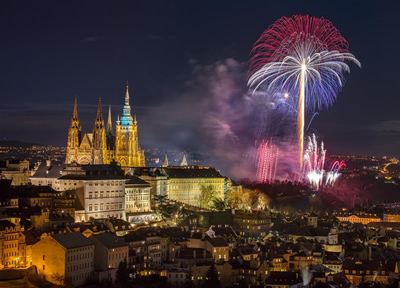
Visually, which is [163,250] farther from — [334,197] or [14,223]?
[334,197]

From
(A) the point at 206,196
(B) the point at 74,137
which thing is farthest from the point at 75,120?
(A) the point at 206,196

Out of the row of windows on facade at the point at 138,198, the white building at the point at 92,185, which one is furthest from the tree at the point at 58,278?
the row of windows on facade at the point at 138,198

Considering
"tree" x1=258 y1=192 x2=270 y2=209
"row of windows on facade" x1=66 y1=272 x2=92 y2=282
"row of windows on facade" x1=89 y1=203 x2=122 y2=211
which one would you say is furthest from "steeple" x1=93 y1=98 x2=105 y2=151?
"row of windows on facade" x1=66 y1=272 x2=92 y2=282

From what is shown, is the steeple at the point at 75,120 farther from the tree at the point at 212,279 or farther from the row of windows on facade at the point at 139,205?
the tree at the point at 212,279

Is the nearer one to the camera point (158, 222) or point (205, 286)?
point (205, 286)

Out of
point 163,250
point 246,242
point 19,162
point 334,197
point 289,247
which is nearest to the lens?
point 163,250

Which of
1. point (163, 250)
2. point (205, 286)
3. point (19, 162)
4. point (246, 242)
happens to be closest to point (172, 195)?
point (19, 162)

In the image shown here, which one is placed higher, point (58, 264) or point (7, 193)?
point (7, 193)
